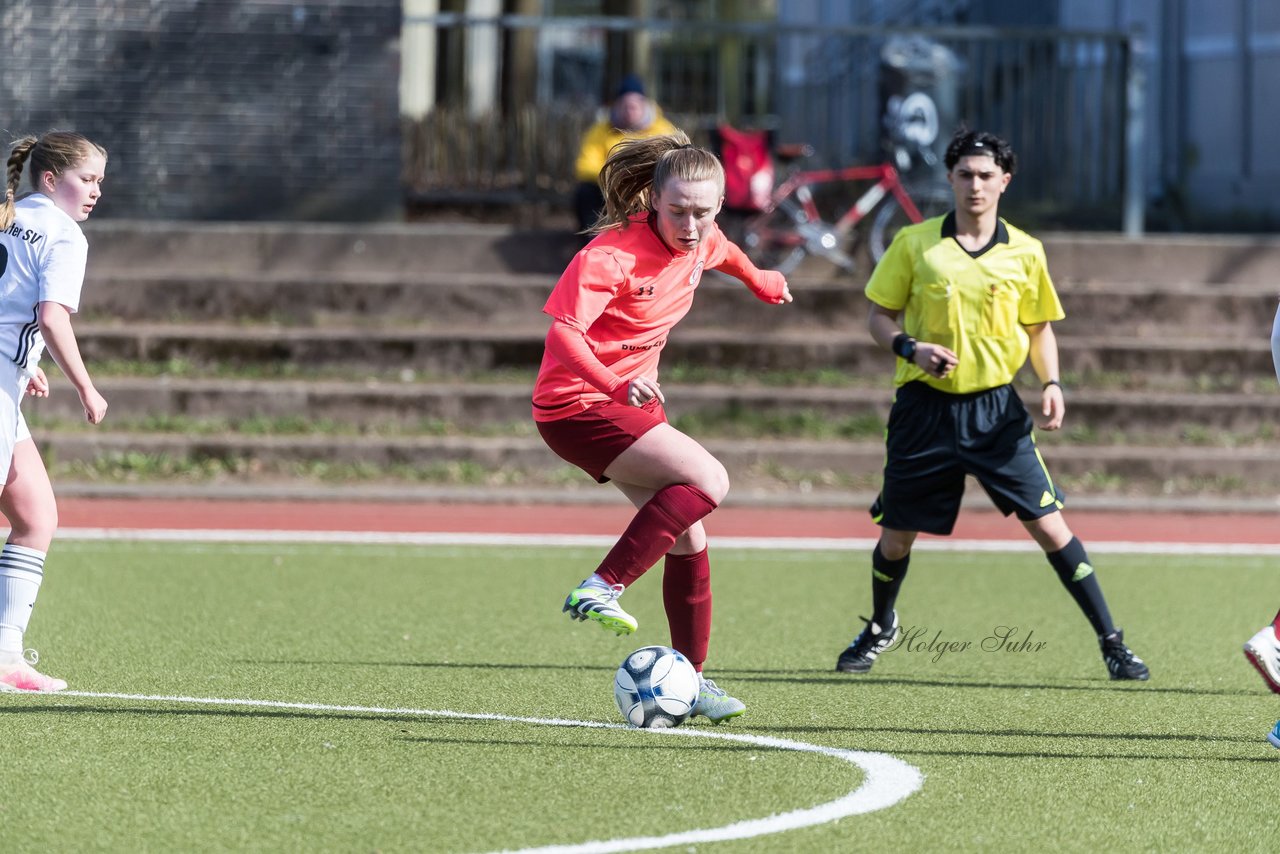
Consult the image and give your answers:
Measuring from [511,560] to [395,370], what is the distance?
5315 millimetres

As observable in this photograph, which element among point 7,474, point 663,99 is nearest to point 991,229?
point 7,474

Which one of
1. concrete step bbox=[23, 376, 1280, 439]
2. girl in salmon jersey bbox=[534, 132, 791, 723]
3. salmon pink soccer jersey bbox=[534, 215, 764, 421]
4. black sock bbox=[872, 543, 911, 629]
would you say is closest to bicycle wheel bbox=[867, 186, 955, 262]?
concrete step bbox=[23, 376, 1280, 439]

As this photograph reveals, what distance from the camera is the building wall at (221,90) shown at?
1748 centimetres

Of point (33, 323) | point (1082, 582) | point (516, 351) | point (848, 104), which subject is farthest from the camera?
point (848, 104)

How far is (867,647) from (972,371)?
114cm

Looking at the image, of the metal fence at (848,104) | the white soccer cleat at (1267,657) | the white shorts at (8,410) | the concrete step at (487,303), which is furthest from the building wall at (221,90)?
the white soccer cleat at (1267,657)

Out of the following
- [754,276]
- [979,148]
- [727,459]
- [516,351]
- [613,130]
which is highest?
[979,148]

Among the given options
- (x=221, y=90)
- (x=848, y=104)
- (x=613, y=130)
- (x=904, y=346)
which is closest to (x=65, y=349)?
(x=904, y=346)

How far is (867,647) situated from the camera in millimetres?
7090

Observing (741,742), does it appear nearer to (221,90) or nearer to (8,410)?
(8,410)

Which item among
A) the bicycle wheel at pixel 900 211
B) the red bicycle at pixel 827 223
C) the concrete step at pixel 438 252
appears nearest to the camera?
the concrete step at pixel 438 252

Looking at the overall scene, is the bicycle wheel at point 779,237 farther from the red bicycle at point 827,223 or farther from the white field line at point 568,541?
the white field line at point 568,541

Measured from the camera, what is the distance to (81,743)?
5223 mm

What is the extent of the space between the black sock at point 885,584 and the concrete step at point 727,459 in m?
6.61
